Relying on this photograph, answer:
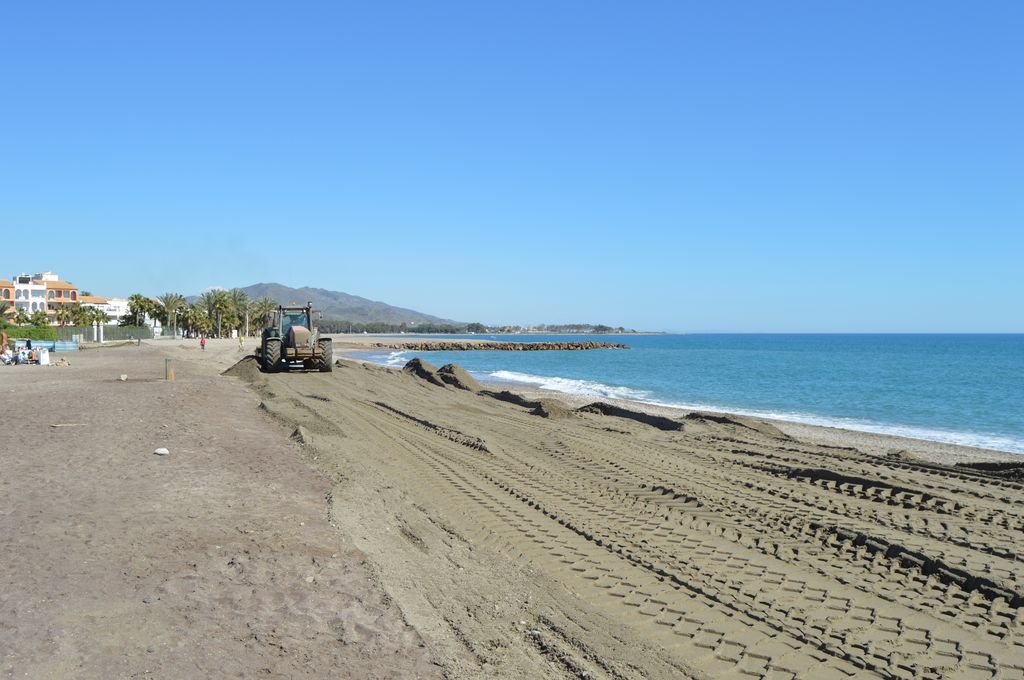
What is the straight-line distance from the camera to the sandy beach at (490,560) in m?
4.68

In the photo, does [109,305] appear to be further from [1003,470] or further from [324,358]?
[1003,470]

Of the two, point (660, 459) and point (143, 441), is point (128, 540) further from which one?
point (660, 459)

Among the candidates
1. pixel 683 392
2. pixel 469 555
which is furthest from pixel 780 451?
pixel 683 392

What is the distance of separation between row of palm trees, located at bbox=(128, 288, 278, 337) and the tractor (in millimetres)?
77349

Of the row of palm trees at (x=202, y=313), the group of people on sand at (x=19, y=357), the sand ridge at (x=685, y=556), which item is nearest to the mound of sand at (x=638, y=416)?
the sand ridge at (x=685, y=556)

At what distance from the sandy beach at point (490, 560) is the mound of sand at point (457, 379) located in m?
15.7

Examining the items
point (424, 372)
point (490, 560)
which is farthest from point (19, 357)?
point (490, 560)

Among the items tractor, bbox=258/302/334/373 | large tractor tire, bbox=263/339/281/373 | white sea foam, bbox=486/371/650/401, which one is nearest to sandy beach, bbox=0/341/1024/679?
large tractor tire, bbox=263/339/281/373

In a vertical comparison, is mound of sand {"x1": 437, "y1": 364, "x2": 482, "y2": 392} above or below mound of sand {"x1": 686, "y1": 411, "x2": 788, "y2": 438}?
above

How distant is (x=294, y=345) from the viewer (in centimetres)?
2859

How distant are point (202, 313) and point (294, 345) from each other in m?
92.0

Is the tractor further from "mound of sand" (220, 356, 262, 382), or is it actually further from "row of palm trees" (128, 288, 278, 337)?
"row of palm trees" (128, 288, 278, 337)

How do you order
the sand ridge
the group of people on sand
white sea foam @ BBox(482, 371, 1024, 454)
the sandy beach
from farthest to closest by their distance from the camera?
1. the group of people on sand
2. white sea foam @ BBox(482, 371, 1024, 454)
3. the sand ridge
4. the sandy beach

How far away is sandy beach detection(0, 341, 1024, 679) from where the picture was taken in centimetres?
468
